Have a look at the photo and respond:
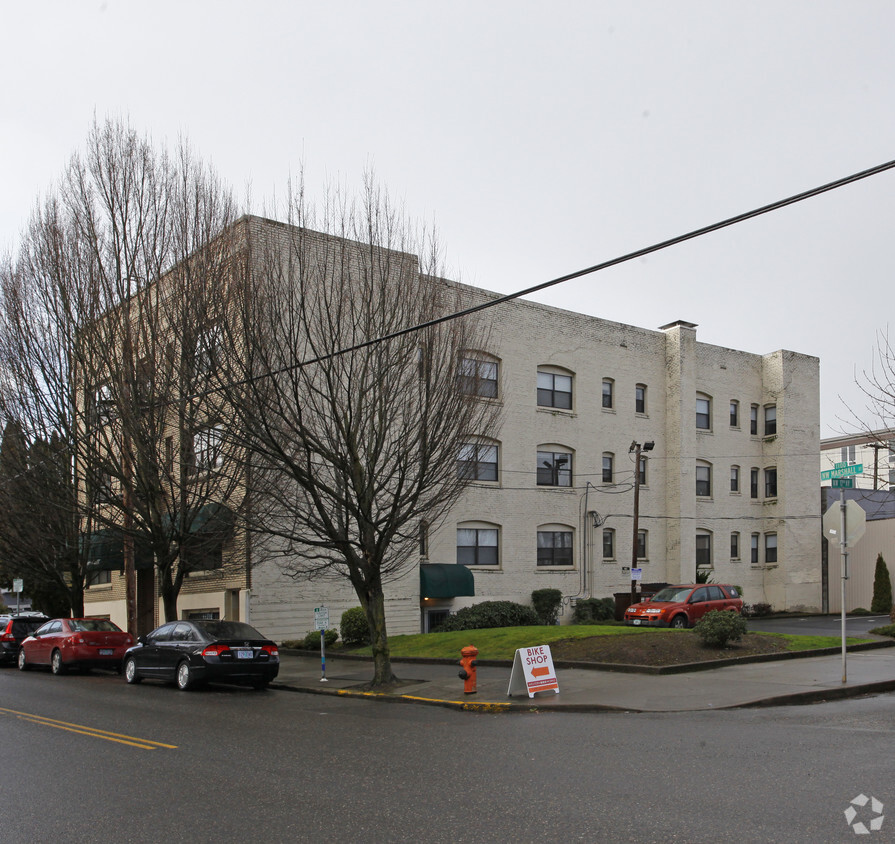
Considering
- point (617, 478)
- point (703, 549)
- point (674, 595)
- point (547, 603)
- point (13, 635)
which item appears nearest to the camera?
point (13, 635)

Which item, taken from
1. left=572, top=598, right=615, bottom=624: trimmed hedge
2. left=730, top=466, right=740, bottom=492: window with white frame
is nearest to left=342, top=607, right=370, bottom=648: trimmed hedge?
left=572, top=598, right=615, bottom=624: trimmed hedge

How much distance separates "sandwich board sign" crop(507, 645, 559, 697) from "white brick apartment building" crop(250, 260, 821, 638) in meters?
13.7

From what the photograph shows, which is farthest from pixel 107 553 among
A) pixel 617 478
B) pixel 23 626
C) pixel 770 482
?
pixel 770 482

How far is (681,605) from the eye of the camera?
27859 millimetres

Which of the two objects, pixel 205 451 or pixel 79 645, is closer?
pixel 79 645

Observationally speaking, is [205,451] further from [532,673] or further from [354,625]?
[532,673]

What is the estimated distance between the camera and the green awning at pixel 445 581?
31.0 metres

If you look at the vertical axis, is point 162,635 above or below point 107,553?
below

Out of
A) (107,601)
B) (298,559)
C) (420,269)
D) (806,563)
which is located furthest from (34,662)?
(806,563)

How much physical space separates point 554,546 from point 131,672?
62.7 ft

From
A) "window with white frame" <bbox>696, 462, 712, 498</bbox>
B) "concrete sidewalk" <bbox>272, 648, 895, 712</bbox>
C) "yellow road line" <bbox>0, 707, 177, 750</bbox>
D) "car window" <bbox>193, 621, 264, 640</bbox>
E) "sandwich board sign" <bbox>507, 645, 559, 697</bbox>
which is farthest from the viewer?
"window with white frame" <bbox>696, 462, 712, 498</bbox>

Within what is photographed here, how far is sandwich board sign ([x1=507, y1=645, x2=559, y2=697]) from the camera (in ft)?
50.9

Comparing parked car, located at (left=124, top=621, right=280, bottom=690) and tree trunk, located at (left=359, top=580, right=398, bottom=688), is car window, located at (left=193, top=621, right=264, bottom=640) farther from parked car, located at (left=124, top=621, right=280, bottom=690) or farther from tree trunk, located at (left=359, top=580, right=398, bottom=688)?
tree trunk, located at (left=359, top=580, right=398, bottom=688)

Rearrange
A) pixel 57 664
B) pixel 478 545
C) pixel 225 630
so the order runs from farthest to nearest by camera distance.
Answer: pixel 478 545 → pixel 57 664 → pixel 225 630
